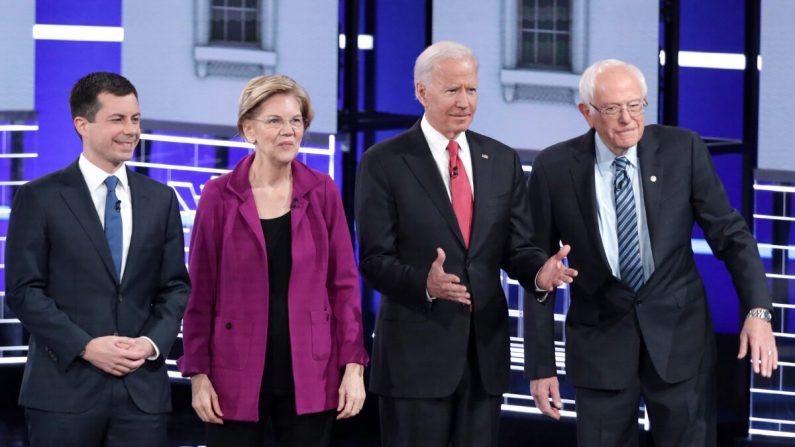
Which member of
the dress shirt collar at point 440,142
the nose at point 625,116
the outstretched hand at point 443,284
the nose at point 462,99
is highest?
the nose at point 462,99

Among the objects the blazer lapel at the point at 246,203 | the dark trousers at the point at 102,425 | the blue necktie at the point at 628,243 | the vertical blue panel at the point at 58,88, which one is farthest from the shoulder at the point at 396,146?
the vertical blue panel at the point at 58,88

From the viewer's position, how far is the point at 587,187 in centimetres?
339

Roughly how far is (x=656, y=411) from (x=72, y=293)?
1.65m

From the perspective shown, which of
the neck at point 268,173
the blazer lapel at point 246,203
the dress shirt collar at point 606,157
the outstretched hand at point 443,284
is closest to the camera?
the outstretched hand at point 443,284

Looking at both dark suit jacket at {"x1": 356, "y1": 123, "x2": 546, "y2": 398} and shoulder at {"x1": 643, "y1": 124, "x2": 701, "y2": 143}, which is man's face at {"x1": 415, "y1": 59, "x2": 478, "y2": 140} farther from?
shoulder at {"x1": 643, "y1": 124, "x2": 701, "y2": 143}

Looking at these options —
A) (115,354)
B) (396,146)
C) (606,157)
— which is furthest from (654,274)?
(115,354)

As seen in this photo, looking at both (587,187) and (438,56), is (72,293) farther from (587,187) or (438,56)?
(587,187)

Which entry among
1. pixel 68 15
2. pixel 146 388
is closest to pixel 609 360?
pixel 146 388

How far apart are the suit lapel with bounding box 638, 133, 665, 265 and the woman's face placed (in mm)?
991

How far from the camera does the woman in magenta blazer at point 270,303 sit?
308 centimetres

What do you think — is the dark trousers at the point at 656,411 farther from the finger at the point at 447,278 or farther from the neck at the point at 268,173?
the neck at the point at 268,173

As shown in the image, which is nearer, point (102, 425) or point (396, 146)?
point (102, 425)

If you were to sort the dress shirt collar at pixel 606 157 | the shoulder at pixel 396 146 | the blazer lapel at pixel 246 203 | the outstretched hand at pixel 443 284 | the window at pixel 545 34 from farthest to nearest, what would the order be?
1. the window at pixel 545 34
2. the dress shirt collar at pixel 606 157
3. the shoulder at pixel 396 146
4. the blazer lapel at pixel 246 203
5. the outstretched hand at pixel 443 284

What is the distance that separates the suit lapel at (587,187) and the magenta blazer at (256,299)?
0.70m
